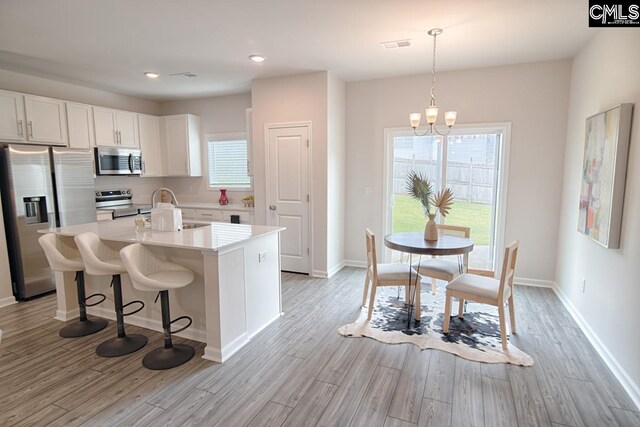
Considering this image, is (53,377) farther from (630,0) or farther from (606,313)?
(630,0)

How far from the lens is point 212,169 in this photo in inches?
246

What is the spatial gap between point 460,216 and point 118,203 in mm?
5165

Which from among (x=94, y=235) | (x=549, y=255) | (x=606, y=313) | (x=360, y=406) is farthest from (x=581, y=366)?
(x=94, y=235)

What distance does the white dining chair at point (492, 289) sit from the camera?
2.81 meters

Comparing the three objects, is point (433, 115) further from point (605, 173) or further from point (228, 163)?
point (228, 163)

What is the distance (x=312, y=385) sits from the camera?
2.41 metres

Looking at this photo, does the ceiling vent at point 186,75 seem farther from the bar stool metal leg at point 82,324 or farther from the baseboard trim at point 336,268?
the baseboard trim at point 336,268

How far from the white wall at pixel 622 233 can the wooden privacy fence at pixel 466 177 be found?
0.84 metres

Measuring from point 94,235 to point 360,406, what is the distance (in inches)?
104

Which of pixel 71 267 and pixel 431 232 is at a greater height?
pixel 431 232

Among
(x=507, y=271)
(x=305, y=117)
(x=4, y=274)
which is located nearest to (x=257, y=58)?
(x=305, y=117)

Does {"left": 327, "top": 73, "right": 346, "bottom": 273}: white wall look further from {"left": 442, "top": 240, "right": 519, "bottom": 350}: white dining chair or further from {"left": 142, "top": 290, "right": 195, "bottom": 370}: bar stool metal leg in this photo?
{"left": 142, "top": 290, "right": 195, "bottom": 370}: bar stool metal leg

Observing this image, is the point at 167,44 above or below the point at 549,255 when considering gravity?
above

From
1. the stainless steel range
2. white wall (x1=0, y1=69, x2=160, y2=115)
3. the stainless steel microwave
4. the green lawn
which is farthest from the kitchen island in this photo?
white wall (x1=0, y1=69, x2=160, y2=115)
